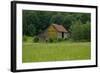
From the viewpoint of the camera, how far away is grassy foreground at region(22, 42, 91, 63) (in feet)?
4.83

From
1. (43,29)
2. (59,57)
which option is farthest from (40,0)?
(59,57)

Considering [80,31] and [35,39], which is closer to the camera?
[35,39]

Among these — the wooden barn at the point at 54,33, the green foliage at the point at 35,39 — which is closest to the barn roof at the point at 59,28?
the wooden barn at the point at 54,33

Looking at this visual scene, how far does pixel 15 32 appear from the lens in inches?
55.3

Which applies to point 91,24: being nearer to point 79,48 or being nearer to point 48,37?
point 79,48

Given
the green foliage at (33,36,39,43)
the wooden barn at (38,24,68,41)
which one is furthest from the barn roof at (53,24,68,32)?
the green foliage at (33,36,39,43)

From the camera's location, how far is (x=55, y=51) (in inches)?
60.7

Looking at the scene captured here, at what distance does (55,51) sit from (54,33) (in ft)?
0.41

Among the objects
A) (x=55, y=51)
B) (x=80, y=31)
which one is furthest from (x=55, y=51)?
(x=80, y=31)

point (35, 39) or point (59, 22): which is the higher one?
point (59, 22)

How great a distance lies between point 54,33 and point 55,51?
126mm

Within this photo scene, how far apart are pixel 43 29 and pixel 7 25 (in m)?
0.25

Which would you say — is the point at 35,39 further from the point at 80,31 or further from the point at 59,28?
the point at 80,31

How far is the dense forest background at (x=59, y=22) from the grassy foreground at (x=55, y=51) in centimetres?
7
